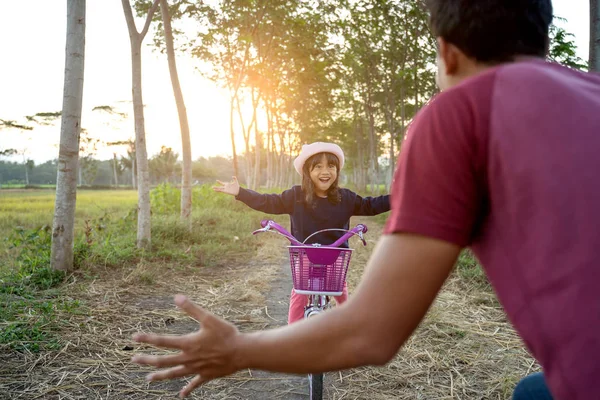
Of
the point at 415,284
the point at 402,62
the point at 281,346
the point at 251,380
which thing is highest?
the point at 402,62

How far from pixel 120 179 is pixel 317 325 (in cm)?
10175

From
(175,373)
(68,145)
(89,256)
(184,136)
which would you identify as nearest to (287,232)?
(175,373)

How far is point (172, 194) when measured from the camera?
1412 centimetres

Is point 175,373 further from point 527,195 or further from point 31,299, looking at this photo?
point 31,299

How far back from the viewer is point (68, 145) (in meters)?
5.83

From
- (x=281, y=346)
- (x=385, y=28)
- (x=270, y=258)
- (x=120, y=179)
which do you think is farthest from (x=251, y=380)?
(x=120, y=179)

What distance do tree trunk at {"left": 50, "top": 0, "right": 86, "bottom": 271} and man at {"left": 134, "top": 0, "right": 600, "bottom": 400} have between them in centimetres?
549

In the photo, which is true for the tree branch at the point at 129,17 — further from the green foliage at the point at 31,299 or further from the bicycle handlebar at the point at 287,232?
the bicycle handlebar at the point at 287,232

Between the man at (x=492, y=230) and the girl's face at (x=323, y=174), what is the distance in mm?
2775

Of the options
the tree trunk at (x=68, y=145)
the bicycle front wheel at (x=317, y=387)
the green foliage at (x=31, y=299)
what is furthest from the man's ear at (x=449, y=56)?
the tree trunk at (x=68, y=145)

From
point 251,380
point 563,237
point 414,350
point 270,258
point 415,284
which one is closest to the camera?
point 563,237

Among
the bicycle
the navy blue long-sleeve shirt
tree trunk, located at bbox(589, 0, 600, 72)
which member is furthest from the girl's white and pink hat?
tree trunk, located at bbox(589, 0, 600, 72)

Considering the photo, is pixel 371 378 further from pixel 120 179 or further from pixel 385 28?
pixel 120 179

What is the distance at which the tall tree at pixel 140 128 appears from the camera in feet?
25.6
